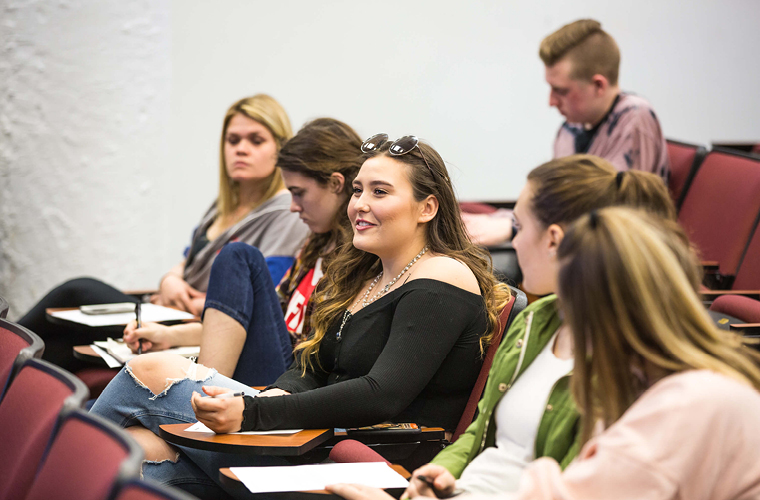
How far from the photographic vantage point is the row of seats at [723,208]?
7.68ft

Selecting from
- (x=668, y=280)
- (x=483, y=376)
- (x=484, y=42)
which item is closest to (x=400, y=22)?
(x=484, y=42)

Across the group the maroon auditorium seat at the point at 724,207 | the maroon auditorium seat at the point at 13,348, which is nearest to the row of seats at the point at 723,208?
the maroon auditorium seat at the point at 724,207

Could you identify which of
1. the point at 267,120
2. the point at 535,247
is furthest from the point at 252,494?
the point at 267,120

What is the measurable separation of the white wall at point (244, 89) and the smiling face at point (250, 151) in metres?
1.16

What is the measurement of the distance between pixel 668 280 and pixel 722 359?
4.3 inches

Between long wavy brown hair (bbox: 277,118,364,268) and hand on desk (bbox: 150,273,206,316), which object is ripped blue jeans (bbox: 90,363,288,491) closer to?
long wavy brown hair (bbox: 277,118,364,268)

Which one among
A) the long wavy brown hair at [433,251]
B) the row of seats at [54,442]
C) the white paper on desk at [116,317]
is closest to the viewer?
the row of seats at [54,442]

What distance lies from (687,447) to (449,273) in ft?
Result: 2.59

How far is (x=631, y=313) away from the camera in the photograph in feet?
2.75

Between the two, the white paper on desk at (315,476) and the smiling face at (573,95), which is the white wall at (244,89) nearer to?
the smiling face at (573,95)

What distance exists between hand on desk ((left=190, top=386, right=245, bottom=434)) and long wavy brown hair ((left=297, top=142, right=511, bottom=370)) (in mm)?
384

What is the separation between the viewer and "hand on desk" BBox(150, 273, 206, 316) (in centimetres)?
268

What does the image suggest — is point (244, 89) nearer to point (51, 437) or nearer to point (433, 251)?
point (433, 251)

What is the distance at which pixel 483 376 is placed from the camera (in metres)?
A: 1.51
